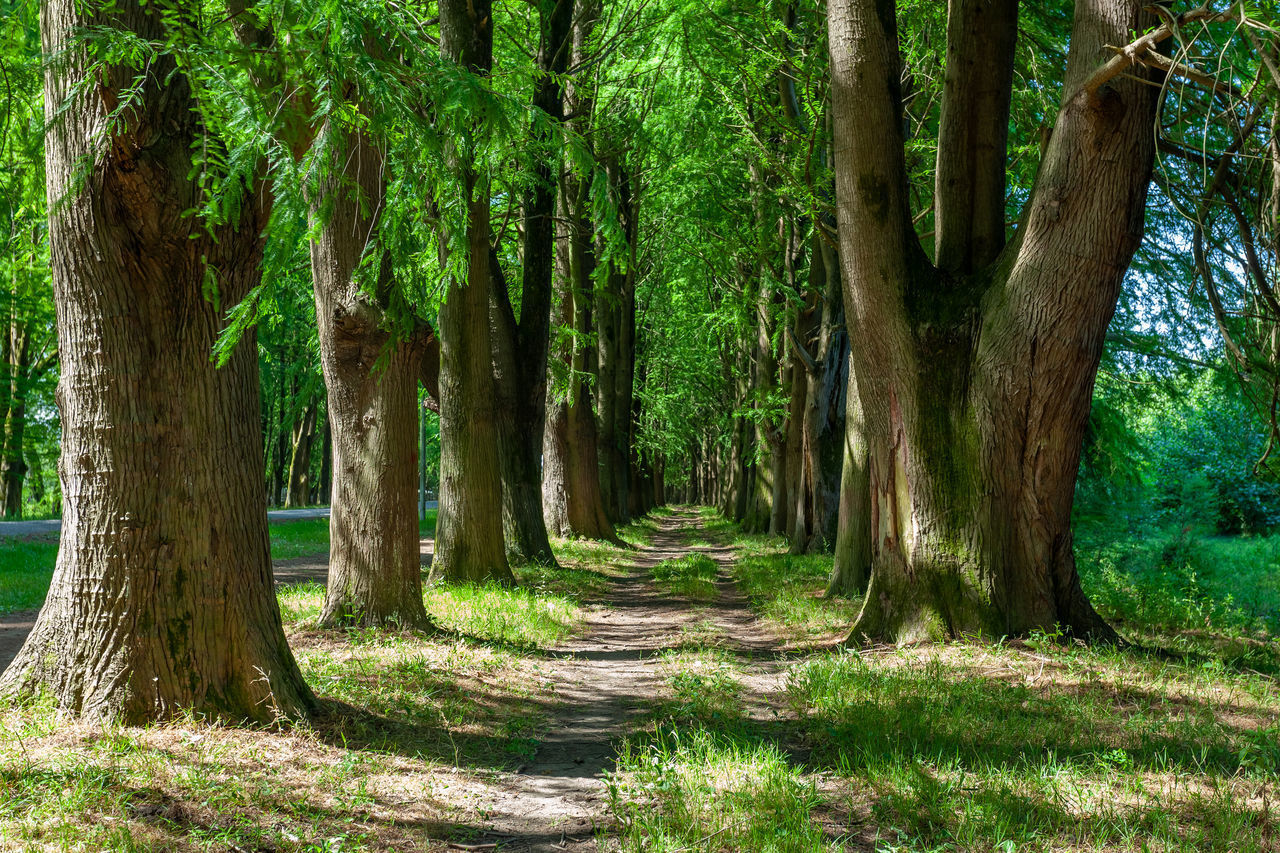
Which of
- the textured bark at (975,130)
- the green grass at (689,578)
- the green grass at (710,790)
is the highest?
the textured bark at (975,130)

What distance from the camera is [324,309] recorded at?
25.4 ft

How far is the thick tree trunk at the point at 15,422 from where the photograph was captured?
25.8 metres

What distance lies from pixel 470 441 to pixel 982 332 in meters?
6.14

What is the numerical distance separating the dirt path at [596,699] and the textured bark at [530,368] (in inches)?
75.7

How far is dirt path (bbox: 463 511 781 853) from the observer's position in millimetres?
4109

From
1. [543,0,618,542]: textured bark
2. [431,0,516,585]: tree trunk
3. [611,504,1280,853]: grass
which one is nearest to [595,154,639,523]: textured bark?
[543,0,618,542]: textured bark

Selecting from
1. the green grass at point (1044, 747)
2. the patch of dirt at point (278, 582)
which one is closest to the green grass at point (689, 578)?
the patch of dirt at point (278, 582)

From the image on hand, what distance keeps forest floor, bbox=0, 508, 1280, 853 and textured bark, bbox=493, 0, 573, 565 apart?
6.11m

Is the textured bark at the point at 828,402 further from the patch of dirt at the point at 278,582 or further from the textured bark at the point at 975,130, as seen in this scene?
the patch of dirt at the point at 278,582

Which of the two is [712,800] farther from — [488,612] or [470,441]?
[470,441]

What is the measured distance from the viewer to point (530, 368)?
14023 mm

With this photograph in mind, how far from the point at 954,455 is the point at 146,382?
5.77 metres

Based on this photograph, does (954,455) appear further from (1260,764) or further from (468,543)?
(468,543)

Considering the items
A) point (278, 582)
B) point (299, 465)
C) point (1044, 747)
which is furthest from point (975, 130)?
point (299, 465)
